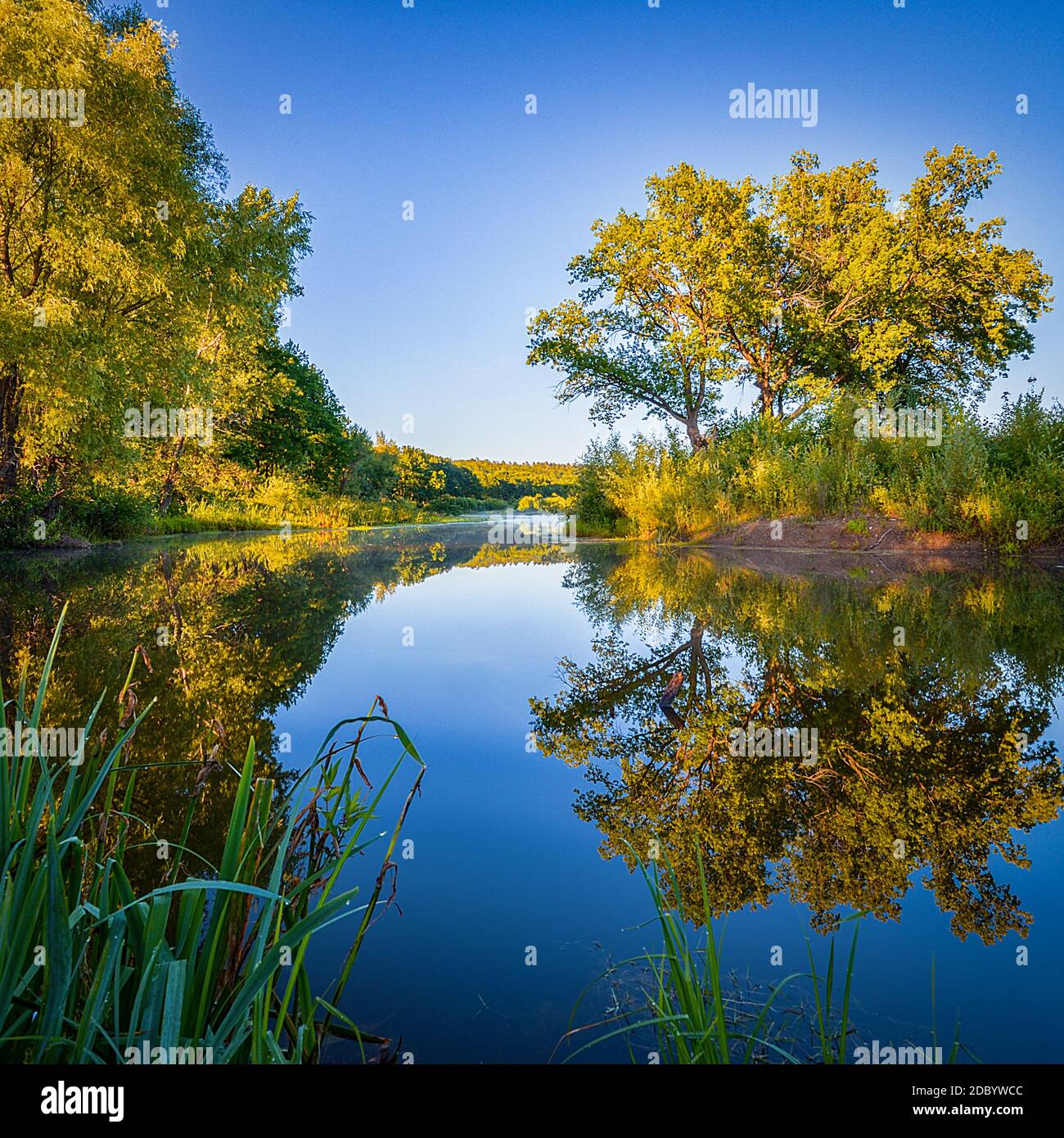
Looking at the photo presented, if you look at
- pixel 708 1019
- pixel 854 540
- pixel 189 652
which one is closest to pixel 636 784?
pixel 708 1019

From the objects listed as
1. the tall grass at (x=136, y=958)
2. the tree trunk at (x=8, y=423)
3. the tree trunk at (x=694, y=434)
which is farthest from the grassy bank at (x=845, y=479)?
the tree trunk at (x=8, y=423)

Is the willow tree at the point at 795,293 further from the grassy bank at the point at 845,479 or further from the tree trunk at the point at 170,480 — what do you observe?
the tree trunk at the point at 170,480

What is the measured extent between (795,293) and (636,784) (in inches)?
806

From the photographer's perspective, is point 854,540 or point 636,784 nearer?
point 636,784

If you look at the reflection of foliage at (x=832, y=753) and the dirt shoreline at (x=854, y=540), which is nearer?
the reflection of foliage at (x=832, y=753)

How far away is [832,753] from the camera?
2156mm

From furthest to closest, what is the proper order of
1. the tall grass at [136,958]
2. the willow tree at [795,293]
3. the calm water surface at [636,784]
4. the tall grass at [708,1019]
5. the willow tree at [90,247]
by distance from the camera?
the willow tree at [795,293]
the willow tree at [90,247]
the calm water surface at [636,784]
the tall grass at [708,1019]
the tall grass at [136,958]

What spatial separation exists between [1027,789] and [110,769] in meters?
2.30

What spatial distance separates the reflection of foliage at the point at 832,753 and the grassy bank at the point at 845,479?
4679 millimetres

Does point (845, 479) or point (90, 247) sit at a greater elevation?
point (90, 247)

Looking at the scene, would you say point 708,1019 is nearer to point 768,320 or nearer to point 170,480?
point 768,320

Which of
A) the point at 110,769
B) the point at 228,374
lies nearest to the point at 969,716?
the point at 110,769

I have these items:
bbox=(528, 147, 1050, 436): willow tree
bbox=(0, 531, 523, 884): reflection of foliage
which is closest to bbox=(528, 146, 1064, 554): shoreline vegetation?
bbox=(528, 147, 1050, 436): willow tree

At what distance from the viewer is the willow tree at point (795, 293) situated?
18.5 meters
